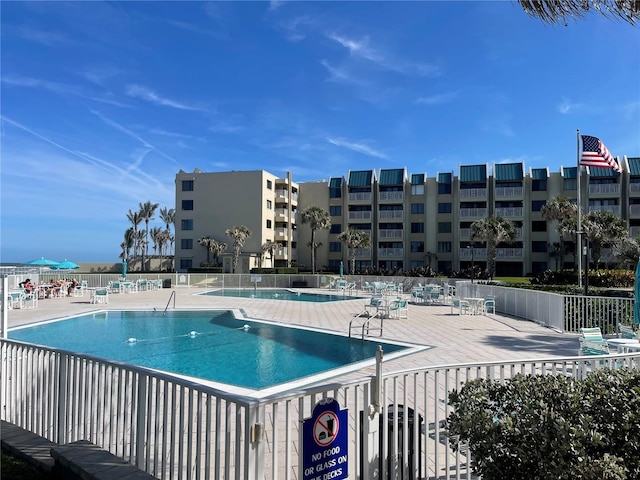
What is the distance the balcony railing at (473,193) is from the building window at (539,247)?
7.49m

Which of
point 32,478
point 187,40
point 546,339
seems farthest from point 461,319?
point 32,478

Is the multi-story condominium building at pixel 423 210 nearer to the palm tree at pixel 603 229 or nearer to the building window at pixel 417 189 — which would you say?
the building window at pixel 417 189

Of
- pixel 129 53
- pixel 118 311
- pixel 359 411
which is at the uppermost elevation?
pixel 129 53

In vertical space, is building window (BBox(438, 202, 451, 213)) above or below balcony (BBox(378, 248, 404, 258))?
above

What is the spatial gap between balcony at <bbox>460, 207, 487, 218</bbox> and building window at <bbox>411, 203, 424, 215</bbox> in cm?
465

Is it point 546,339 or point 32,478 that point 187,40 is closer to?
point 32,478

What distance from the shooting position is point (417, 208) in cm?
4950

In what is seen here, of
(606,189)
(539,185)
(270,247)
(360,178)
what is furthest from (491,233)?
(270,247)

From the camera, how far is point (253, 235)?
4841cm

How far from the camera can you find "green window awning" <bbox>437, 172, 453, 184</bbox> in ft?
159

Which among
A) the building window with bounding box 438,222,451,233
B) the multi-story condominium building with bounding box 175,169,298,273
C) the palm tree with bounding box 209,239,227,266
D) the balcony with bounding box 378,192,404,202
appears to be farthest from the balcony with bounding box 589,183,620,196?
the palm tree with bounding box 209,239,227,266

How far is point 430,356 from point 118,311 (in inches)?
616

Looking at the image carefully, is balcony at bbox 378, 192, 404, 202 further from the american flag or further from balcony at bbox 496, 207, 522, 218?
the american flag

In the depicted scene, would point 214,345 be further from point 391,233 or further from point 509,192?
point 509,192
